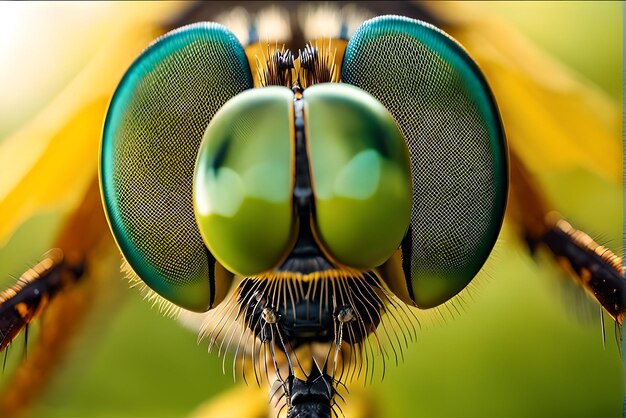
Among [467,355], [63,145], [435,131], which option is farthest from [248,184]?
[467,355]

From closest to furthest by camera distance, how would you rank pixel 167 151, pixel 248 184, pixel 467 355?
pixel 248 184 < pixel 167 151 < pixel 467 355

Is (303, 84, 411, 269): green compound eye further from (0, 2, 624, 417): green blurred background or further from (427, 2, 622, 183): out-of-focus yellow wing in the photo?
(0, 2, 624, 417): green blurred background

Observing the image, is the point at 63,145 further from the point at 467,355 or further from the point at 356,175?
the point at 467,355

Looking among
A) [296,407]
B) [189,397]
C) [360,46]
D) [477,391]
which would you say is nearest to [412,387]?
[477,391]

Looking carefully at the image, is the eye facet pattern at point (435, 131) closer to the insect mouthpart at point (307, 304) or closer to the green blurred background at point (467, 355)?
the insect mouthpart at point (307, 304)

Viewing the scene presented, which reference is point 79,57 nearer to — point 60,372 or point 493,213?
point 60,372

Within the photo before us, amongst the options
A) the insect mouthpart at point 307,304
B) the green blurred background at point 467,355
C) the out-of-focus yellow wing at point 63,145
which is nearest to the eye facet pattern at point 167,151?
the insect mouthpart at point 307,304
